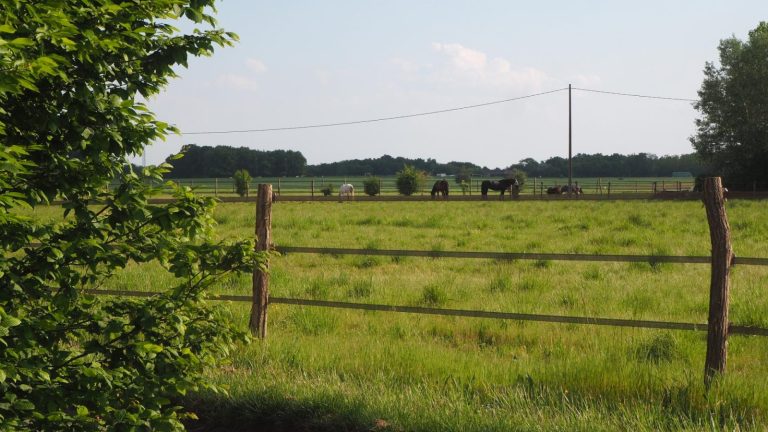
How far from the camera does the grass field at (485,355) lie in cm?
519

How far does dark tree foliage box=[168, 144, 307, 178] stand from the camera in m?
80.6

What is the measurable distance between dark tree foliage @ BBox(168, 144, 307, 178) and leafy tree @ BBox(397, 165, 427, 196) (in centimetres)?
2020

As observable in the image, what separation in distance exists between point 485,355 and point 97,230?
3.87 meters

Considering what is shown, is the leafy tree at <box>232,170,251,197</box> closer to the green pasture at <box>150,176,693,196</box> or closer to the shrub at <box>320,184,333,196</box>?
the green pasture at <box>150,176,693,196</box>

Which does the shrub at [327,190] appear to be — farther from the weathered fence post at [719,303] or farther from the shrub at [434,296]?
the weathered fence post at [719,303]

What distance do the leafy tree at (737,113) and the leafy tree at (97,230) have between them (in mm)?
47862

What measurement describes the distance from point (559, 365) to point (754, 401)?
137 centimetres

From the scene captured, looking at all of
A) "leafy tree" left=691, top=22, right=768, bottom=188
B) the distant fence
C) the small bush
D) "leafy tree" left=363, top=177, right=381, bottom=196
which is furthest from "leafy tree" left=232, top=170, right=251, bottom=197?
the small bush

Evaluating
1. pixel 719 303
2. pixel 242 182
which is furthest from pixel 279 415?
pixel 242 182

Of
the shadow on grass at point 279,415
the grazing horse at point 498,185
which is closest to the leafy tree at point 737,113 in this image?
the grazing horse at point 498,185

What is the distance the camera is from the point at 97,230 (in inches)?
164

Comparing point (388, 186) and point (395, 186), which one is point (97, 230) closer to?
point (395, 186)

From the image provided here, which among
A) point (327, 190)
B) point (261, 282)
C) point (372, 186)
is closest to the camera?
point (261, 282)

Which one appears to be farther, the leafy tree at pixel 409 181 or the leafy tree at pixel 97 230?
the leafy tree at pixel 409 181
